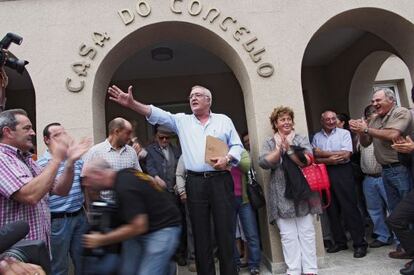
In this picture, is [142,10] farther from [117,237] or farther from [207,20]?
[117,237]

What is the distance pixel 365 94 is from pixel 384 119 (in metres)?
3.67

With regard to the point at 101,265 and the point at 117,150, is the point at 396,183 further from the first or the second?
the point at 101,265

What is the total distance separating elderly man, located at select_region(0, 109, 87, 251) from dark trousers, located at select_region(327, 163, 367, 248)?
136 inches

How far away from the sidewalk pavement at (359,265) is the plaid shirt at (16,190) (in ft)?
8.27

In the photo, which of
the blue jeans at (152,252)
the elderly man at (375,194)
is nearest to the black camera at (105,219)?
the blue jeans at (152,252)

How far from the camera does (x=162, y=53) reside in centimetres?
659

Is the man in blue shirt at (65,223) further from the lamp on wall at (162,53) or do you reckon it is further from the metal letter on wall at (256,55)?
the lamp on wall at (162,53)

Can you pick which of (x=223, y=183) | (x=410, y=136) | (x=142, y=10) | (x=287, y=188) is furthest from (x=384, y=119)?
(x=142, y=10)

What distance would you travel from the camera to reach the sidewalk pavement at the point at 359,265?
4242mm

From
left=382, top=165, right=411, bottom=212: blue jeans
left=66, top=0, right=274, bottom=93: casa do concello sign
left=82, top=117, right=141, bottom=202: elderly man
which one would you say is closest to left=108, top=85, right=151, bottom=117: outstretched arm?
left=82, top=117, right=141, bottom=202: elderly man

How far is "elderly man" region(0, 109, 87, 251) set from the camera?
238 centimetres

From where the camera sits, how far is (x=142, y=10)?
4715mm

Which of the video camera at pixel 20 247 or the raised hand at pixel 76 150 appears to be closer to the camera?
the video camera at pixel 20 247

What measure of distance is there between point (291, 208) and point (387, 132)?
1.37 metres
